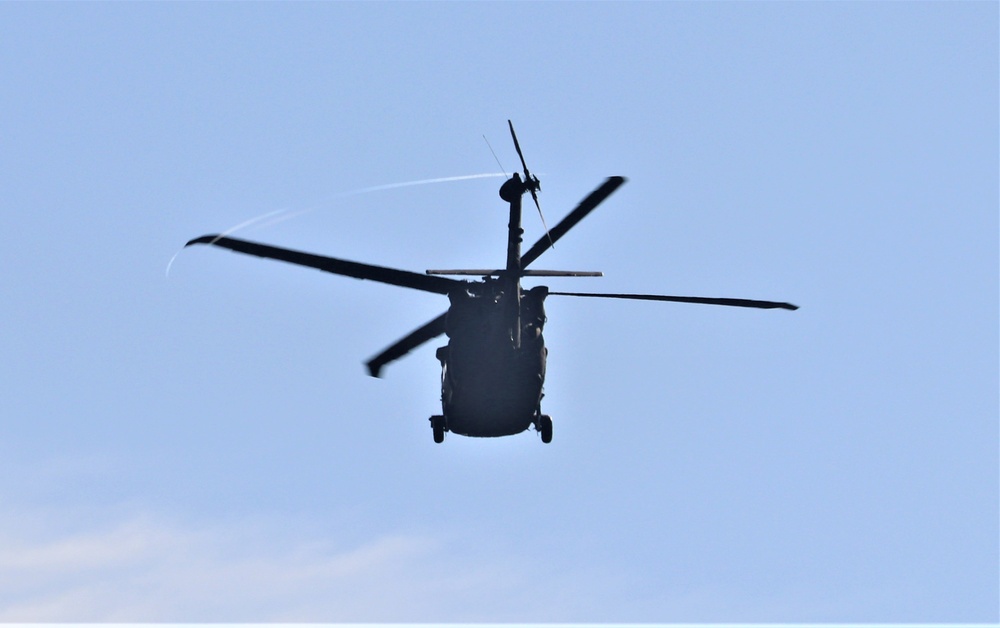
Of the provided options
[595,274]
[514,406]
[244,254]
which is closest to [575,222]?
[595,274]

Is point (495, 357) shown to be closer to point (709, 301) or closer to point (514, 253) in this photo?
point (514, 253)

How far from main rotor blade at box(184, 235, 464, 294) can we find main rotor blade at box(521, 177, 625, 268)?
2.69 metres

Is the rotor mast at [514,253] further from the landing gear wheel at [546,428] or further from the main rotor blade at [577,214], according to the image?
the landing gear wheel at [546,428]

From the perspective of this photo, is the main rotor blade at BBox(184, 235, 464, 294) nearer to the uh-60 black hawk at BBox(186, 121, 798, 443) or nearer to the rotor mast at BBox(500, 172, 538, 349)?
the uh-60 black hawk at BBox(186, 121, 798, 443)

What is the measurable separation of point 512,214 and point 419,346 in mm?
4602

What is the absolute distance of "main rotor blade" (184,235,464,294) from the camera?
39.3m

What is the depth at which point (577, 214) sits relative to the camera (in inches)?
1655

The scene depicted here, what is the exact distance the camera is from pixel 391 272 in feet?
134

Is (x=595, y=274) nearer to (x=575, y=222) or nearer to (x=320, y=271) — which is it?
(x=575, y=222)

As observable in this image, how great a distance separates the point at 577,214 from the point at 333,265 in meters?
6.91

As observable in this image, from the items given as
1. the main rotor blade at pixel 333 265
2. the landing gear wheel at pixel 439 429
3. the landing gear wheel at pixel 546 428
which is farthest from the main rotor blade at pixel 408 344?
the landing gear wheel at pixel 546 428

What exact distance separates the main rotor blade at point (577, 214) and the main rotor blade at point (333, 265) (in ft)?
8.82

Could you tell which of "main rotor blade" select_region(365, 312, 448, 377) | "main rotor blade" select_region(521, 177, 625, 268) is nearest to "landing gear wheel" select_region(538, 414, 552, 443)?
"main rotor blade" select_region(365, 312, 448, 377)

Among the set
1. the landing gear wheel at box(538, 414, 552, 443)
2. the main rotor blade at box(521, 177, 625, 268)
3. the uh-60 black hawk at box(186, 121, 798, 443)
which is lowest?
the landing gear wheel at box(538, 414, 552, 443)
